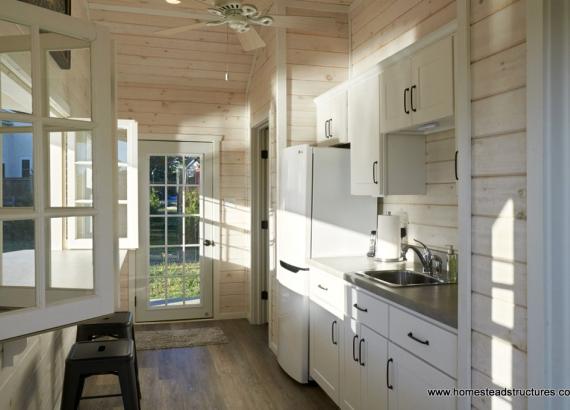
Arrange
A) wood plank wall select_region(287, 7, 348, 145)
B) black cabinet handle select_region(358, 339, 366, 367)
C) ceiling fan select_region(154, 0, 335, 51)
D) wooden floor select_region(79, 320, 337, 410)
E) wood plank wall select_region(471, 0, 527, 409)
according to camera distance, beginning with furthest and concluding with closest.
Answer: wood plank wall select_region(287, 7, 348, 145)
wooden floor select_region(79, 320, 337, 410)
ceiling fan select_region(154, 0, 335, 51)
black cabinet handle select_region(358, 339, 366, 367)
wood plank wall select_region(471, 0, 527, 409)

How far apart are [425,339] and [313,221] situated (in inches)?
61.0

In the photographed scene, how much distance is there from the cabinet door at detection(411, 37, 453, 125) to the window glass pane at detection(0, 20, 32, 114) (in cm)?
183

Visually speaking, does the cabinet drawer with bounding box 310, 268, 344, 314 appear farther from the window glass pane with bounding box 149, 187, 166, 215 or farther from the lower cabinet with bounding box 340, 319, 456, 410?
the window glass pane with bounding box 149, 187, 166, 215

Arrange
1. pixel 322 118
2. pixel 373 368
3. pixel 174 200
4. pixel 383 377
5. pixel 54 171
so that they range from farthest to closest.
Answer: pixel 174 200
pixel 322 118
pixel 373 368
pixel 383 377
pixel 54 171

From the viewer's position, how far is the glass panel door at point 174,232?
17.3 ft

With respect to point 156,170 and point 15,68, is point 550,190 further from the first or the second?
point 156,170

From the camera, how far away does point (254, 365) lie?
4031 mm

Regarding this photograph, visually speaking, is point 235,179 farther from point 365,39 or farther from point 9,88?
point 9,88

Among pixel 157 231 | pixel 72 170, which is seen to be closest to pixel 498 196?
pixel 72 170

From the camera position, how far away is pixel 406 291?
2346 mm

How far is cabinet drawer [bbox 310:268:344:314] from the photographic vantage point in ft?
9.82

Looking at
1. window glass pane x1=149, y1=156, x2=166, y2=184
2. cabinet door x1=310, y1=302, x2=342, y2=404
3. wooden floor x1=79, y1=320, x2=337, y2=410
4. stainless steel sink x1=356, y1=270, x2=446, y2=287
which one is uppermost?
window glass pane x1=149, y1=156, x2=166, y2=184

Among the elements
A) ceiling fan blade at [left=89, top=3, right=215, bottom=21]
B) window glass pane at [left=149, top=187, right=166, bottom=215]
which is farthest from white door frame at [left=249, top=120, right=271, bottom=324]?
ceiling fan blade at [left=89, top=3, right=215, bottom=21]

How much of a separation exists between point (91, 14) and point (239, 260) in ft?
9.43
